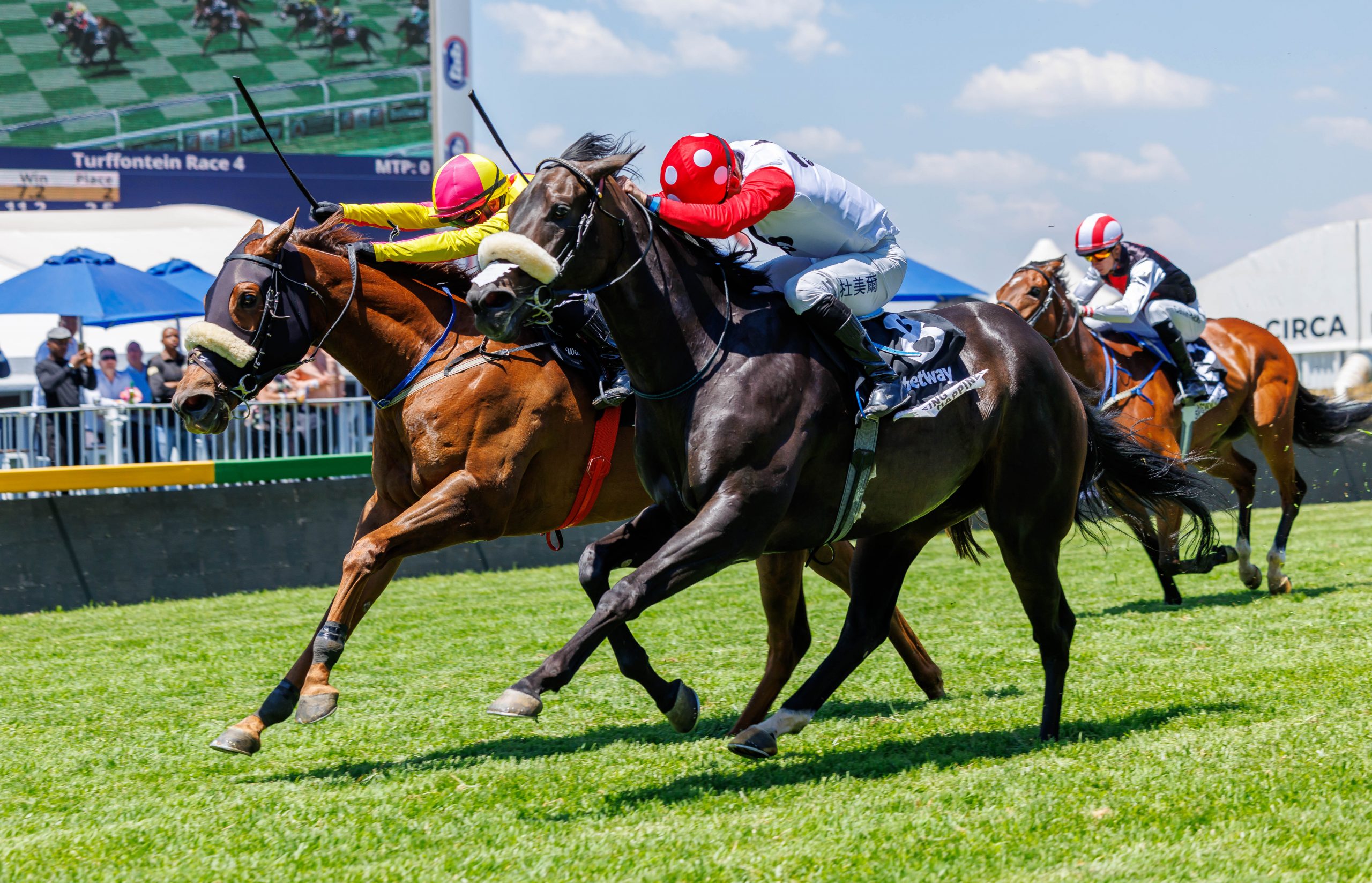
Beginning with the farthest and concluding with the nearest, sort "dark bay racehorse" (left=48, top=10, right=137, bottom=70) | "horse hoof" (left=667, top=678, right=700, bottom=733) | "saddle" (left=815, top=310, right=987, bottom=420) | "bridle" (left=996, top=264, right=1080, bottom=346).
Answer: "dark bay racehorse" (left=48, top=10, right=137, bottom=70) < "bridle" (left=996, top=264, right=1080, bottom=346) < "horse hoof" (left=667, top=678, right=700, bottom=733) < "saddle" (left=815, top=310, right=987, bottom=420)

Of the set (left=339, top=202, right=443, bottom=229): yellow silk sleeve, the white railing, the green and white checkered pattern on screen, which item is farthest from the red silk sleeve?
the green and white checkered pattern on screen

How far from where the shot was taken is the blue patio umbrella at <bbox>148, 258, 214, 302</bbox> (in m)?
17.6

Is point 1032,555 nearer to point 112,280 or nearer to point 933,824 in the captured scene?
point 933,824

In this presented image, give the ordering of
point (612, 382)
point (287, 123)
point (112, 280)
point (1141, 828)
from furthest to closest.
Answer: point (287, 123), point (112, 280), point (612, 382), point (1141, 828)

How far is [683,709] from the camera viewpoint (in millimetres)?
5375

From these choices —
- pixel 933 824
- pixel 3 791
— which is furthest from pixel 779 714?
pixel 3 791

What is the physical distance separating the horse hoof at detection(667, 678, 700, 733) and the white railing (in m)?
6.45

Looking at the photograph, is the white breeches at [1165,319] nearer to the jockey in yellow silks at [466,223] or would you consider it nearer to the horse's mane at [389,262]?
the jockey in yellow silks at [466,223]

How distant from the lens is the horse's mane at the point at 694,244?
199 inches

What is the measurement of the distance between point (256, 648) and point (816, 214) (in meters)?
5.29

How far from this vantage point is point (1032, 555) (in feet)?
18.6

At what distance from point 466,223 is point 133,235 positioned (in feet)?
62.9

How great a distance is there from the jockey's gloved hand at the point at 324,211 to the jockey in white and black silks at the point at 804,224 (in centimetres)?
207

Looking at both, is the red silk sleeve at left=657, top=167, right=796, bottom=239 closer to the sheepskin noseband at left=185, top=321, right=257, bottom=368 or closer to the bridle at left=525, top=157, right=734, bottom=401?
the bridle at left=525, top=157, right=734, bottom=401
